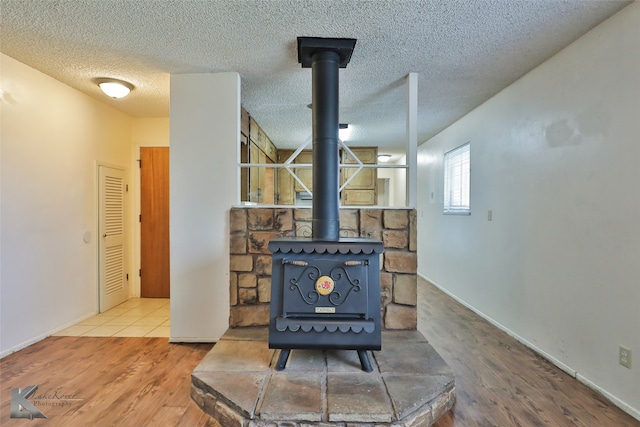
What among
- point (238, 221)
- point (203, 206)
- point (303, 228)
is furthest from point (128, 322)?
point (303, 228)

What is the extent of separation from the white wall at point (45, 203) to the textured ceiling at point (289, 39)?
276 mm

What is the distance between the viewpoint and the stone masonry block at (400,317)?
2684mm

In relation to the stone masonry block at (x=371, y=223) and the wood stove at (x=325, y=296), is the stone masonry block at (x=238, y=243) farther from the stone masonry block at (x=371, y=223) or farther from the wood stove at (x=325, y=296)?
the stone masonry block at (x=371, y=223)

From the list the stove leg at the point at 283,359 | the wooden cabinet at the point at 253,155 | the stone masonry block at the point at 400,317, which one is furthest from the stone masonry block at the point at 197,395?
the wooden cabinet at the point at 253,155

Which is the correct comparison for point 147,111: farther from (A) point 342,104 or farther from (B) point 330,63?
(B) point 330,63

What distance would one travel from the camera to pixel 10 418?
5.81ft

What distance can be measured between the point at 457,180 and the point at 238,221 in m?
3.03

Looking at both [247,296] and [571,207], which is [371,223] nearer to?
[247,296]

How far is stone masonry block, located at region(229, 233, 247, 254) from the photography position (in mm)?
2736

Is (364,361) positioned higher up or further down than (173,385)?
higher up

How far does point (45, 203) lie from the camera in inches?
113

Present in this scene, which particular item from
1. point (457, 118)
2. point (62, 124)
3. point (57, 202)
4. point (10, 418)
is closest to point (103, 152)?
point (62, 124)

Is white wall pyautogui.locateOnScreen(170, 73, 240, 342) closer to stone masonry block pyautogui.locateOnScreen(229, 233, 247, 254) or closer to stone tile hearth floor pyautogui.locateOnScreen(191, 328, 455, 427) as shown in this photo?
stone masonry block pyautogui.locateOnScreen(229, 233, 247, 254)

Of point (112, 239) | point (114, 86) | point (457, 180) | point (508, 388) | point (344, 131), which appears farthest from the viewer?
point (344, 131)
